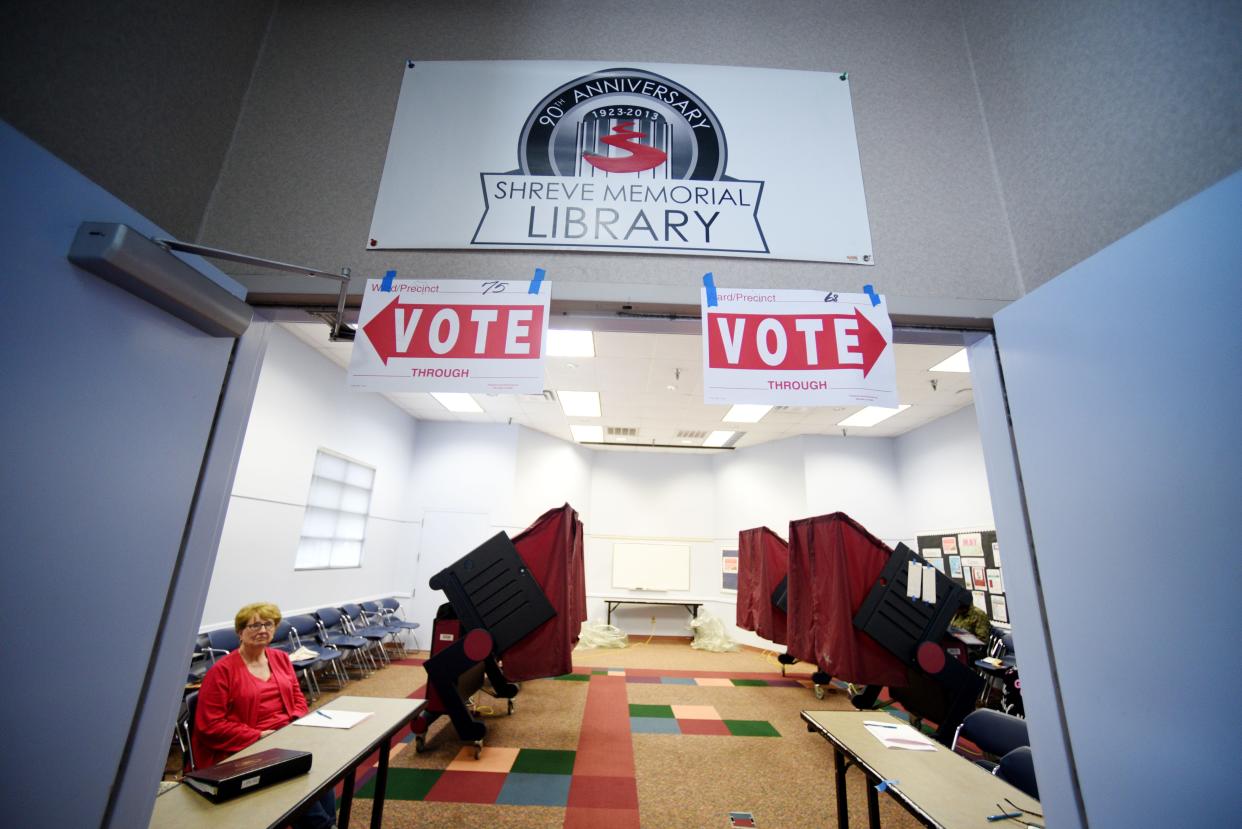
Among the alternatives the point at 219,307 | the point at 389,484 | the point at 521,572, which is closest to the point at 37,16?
the point at 219,307

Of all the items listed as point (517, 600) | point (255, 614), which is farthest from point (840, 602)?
point (255, 614)

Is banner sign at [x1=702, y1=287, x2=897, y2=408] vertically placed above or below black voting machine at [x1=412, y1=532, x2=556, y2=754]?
above

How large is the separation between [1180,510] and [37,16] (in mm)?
2579

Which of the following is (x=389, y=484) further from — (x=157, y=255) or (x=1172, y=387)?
(x=1172, y=387)

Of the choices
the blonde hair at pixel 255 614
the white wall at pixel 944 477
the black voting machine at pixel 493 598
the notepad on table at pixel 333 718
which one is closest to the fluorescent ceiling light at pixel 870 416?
the white wall at pixel 944 477

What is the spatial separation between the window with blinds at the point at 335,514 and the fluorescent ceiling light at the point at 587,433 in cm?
344

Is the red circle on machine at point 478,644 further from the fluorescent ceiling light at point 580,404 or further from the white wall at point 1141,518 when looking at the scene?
the fluorescent ceiling light at point 580,404

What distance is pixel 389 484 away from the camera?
772 centimetres

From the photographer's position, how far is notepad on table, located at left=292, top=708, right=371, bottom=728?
7.51ft

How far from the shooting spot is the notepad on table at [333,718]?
90.1 inches

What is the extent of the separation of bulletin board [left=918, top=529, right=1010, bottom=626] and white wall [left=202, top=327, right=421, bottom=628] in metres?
7.61

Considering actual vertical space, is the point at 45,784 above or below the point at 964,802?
above

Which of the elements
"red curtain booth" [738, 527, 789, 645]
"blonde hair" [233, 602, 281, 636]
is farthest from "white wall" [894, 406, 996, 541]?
"blonde hair" [233, 602, 281, 636]

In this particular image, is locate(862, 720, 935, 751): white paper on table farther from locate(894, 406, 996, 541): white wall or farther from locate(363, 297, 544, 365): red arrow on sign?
locate(894, 406, 996, 541): white wall
